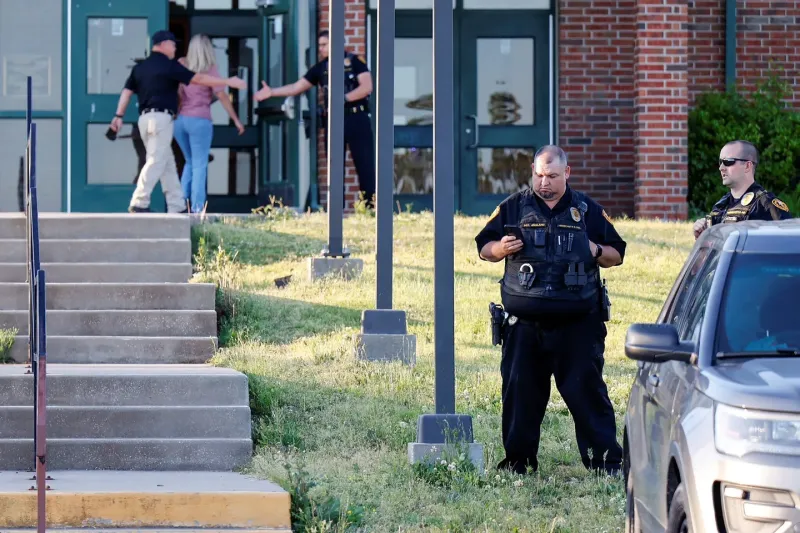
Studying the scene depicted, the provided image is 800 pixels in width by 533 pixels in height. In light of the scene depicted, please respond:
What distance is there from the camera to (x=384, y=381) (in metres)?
9.65

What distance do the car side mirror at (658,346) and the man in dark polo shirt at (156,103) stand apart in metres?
9.95

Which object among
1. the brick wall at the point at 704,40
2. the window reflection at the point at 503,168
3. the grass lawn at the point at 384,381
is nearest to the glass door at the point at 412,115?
the window reflection at the point at 503,168

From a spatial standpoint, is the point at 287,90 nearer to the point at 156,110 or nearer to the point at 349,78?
the point at 349,78

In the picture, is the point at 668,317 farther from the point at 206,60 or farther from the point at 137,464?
the point at 206,60

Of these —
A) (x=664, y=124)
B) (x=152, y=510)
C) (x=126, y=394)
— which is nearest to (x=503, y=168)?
(x=664, y=124)

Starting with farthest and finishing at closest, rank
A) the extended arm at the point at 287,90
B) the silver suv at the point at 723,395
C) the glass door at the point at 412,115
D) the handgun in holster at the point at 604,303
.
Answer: the glass door at the point at 412,115
the extended arm at the point at 287,90
the handgun in holster at the point at 604,303
the silver suv at the point at 723,395

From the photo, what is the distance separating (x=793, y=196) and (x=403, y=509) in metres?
10.9

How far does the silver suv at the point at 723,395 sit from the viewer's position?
4.29 meters

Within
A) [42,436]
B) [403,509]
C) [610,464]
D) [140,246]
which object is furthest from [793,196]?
[42,436]

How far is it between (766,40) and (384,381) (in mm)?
9934

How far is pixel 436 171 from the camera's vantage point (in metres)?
8.00

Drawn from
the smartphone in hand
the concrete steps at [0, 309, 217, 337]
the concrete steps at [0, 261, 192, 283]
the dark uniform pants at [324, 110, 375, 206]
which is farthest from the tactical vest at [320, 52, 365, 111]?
the smartphone in hand

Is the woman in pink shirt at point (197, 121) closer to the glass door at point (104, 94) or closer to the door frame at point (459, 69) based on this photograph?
the glass door at point (104, 94)

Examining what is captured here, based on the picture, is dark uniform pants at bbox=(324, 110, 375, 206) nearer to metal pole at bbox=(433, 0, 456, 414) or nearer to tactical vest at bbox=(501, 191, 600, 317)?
metal pole at bbox=(433, 0, 456, 414)
